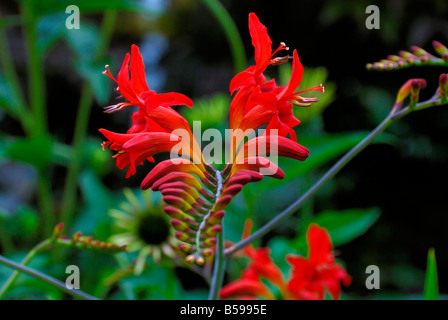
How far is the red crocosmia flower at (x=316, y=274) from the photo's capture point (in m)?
0.48

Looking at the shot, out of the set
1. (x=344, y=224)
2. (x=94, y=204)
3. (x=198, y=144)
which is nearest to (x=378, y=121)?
(x=344, y=224)

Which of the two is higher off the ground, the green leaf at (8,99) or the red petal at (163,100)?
the green leaf at (8,99)

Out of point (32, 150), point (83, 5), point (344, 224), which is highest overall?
point (83, 5)

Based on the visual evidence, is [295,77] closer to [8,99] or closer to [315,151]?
[315,151]

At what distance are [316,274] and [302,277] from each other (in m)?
0.02

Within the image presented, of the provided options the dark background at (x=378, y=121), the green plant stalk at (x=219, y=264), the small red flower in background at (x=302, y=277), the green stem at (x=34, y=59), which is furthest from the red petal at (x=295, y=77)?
the dark background at (x=378, y=121)

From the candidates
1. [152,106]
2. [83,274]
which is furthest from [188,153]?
[83,274]

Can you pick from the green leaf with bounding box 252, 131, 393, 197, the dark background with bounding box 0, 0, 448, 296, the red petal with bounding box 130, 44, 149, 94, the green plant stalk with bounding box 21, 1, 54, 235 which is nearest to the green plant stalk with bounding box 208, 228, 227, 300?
the red petal with bounding box 130, 44, 149, 94

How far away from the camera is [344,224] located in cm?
74

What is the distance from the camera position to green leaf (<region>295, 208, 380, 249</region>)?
0.71 metres

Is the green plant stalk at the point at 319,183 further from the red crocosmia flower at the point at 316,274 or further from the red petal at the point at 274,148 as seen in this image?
the red crocosmia flower at the point at 316,274

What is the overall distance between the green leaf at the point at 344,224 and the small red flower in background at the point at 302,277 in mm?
171

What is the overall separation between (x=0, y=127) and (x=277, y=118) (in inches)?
61.1
